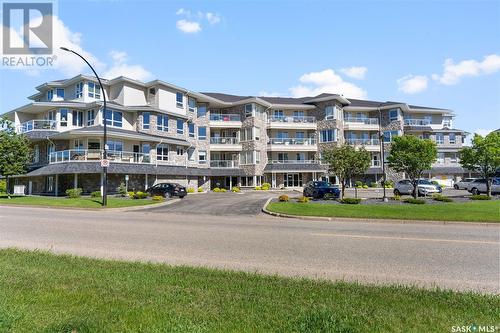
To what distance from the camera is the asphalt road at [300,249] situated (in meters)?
6.95

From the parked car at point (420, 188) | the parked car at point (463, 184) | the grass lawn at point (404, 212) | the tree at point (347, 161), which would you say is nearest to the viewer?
the grass lawn at point (404, 212)

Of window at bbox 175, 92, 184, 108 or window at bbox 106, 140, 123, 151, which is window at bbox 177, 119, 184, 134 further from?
window at bbox 106, 140, 123, 151

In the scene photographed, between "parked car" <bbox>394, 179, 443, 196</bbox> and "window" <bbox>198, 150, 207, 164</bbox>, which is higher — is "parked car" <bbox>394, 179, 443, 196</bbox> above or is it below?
below

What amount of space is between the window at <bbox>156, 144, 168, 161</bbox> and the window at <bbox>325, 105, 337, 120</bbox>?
2464 centimetres

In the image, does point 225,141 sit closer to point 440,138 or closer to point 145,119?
point 145,119

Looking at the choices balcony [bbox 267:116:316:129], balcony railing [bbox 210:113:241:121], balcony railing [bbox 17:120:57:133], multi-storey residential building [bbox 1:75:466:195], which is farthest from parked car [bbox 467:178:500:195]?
balcony railing [bbox 17:120:57:133]

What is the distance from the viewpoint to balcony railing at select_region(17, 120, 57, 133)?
119ft

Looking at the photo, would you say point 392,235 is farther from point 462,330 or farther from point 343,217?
point 462,330

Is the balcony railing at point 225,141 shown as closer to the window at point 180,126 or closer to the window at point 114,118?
the window at point 180,126

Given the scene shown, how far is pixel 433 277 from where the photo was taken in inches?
262

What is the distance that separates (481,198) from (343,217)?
16.1 metres

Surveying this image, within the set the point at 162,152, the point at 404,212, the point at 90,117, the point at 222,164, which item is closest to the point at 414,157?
the point at 404,212

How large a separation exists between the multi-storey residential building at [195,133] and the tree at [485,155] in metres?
9.82

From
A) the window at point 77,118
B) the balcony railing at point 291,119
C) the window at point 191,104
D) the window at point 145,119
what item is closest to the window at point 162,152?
the window at point 145,119
